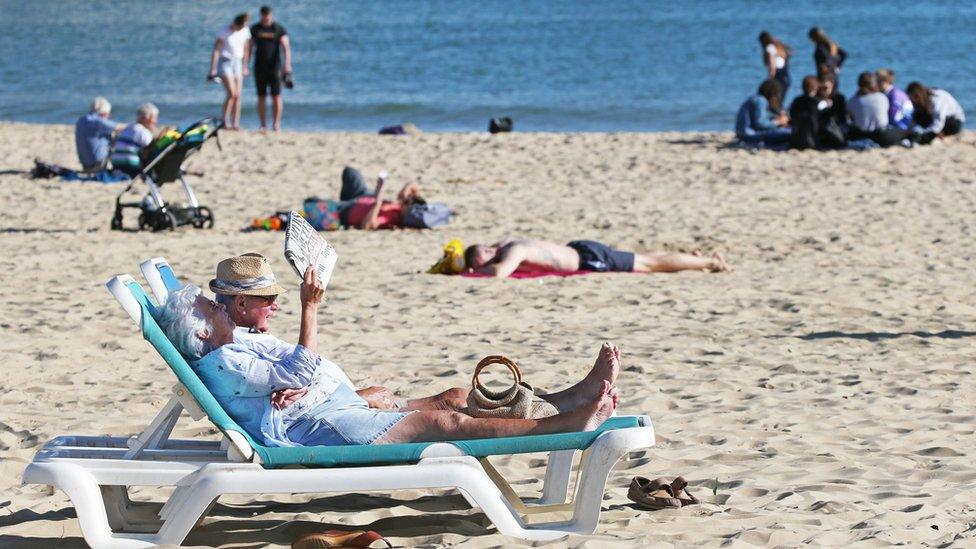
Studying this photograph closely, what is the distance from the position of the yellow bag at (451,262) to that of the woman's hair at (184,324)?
5053 mm

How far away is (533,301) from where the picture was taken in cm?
852

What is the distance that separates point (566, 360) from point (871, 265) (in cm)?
348

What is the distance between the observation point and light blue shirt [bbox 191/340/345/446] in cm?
421

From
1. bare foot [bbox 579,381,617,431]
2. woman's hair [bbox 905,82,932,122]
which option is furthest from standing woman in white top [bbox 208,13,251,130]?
bare foot [bbox 579,381,617,431]

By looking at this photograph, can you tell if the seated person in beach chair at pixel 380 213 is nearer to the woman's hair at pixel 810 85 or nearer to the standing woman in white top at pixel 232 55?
the woman's hair at pixel 810 85

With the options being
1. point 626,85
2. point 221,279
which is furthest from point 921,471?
point 626,85

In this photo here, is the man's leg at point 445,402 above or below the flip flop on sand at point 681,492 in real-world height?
above

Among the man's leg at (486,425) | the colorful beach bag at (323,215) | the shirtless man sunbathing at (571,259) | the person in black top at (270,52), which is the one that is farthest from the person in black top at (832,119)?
the man's leg at (486,425)

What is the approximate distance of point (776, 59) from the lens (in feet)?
58.1

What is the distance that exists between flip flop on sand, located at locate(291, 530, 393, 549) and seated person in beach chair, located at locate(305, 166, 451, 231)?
23.9 feet

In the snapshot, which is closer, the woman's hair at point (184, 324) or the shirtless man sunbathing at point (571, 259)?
the woman's hair at point (184, 324)

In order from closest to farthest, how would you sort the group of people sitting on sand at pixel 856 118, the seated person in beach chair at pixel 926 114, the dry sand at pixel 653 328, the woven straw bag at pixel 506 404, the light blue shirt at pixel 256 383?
1. the light blue shirt at pixel 256 383
2. the woven straw bag at pixel 506 404
3. the dry sand at pixel 653 328
4. the group of people sitting on sand at pixel 856 118
5. the seated person in beach chair at pixel 926 114

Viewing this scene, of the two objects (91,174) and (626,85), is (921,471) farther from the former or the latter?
(626,85)

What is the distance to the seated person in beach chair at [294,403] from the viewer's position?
4.22m
